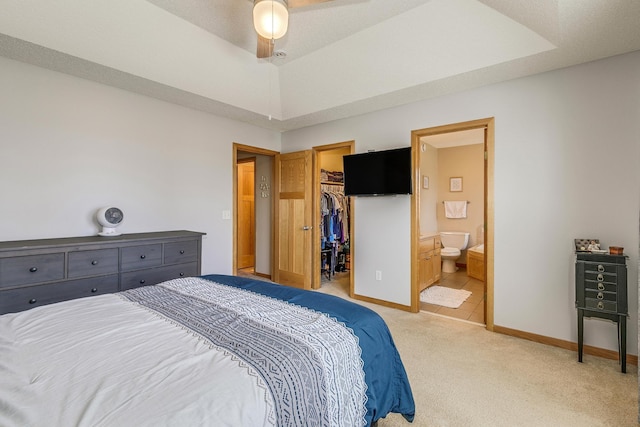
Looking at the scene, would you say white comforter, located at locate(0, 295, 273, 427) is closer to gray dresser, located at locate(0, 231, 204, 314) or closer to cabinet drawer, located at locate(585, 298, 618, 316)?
gray dresser, located at locate(0, 231, 204, 314)

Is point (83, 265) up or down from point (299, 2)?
down

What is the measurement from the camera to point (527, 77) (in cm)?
284

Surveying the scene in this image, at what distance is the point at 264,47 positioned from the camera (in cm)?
219

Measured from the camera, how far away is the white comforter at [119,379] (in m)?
0.77

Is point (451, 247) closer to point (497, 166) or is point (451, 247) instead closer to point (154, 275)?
point (497, 166)

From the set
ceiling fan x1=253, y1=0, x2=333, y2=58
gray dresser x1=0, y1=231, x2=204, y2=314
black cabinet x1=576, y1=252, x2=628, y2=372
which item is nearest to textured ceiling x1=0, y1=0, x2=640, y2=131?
ceiling fan x1=253, y1=0, x2=333, y2=58

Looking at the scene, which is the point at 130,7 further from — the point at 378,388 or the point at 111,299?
the point at 378,388

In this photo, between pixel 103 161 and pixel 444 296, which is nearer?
pixel 103 161

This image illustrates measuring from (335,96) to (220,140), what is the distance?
165cm

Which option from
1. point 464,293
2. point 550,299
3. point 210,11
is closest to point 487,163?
point 550,299

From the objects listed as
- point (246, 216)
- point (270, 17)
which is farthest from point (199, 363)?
point (246, 216)

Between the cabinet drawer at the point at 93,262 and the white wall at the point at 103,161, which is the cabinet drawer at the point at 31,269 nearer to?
the cabinet drawer at the point at 93,262

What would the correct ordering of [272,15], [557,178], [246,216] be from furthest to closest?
[246,216], [557,178], [272,15]

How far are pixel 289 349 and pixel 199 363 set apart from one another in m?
0.31
